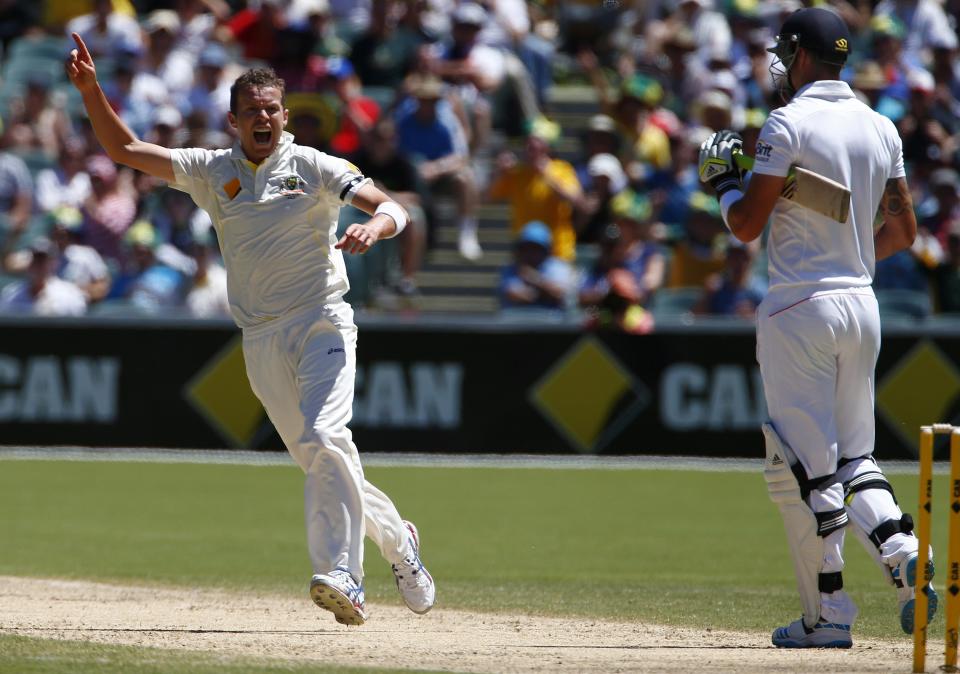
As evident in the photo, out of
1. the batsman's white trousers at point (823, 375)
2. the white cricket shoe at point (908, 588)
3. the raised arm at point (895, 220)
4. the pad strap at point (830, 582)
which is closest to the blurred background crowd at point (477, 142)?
the raised arm at point (895, 220)

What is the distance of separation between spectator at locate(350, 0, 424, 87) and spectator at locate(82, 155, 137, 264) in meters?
3.17

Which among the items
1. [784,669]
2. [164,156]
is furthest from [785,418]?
[164,156]

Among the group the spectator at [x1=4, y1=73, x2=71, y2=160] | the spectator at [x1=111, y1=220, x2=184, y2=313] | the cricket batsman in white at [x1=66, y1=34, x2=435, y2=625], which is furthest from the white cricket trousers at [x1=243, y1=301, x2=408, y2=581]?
the spectator at [x1=4, y1=73, x2=71, y2=160]

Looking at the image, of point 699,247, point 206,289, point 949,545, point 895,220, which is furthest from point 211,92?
point 949,545

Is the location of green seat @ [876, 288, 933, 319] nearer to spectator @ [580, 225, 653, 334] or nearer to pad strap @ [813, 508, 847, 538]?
spectator @ [580, 225, 653, 334]

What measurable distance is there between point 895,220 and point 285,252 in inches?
101

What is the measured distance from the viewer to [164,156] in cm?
671

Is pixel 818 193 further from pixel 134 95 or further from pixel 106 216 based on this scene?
pixel 134 95

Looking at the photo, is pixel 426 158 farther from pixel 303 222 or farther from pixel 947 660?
pixel 947 660

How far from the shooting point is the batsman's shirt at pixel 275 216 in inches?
264

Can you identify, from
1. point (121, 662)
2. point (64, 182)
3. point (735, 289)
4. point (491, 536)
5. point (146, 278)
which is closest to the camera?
point (121, 662)

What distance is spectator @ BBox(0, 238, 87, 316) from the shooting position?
14898mm

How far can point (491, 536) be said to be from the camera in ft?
34.7

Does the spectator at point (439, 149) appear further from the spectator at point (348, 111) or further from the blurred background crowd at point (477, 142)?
the spectator at point (348, 111)
